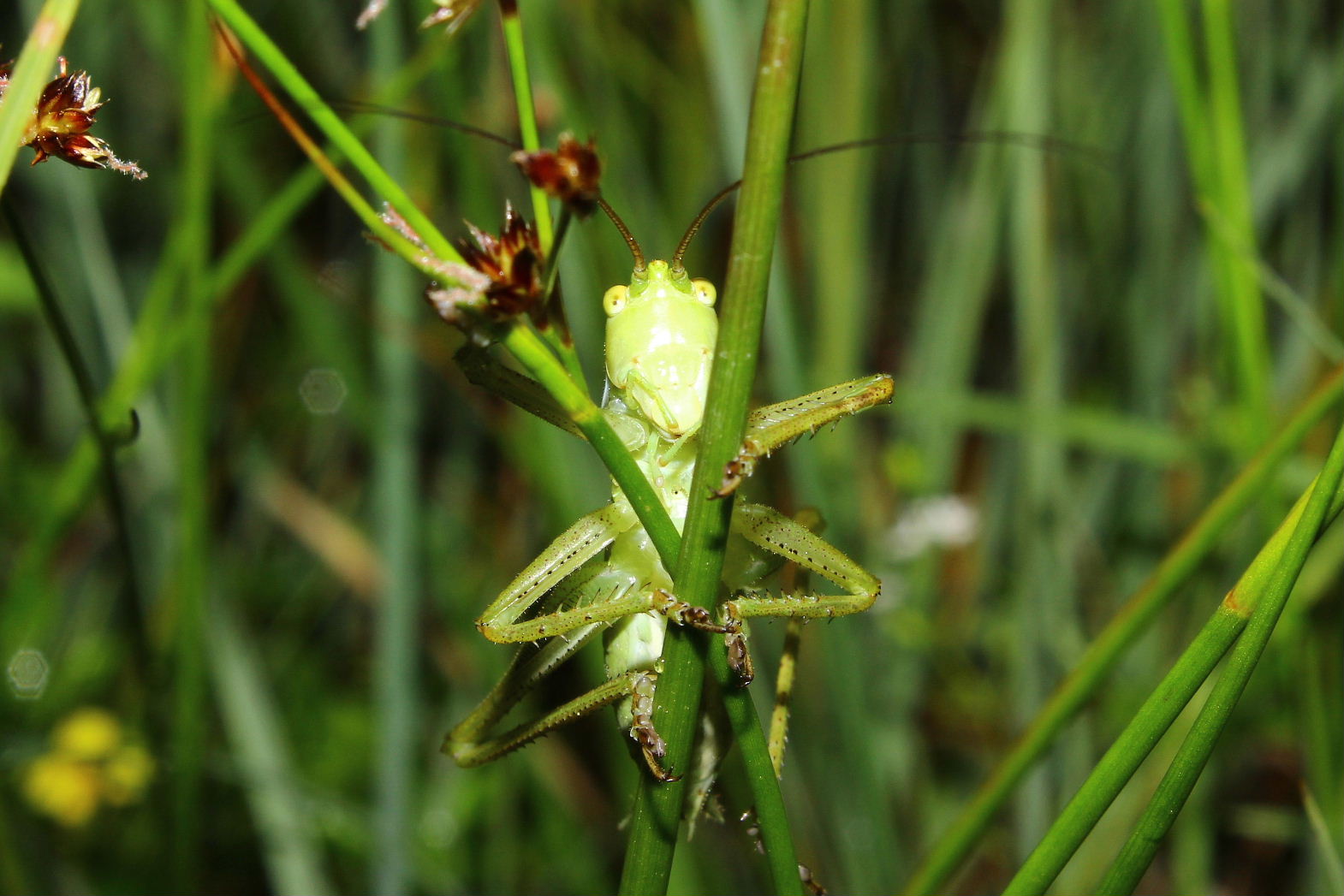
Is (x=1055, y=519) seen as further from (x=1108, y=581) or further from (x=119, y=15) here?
(x=119, y=15)

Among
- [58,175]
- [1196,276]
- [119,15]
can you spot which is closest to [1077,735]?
[1196,276]

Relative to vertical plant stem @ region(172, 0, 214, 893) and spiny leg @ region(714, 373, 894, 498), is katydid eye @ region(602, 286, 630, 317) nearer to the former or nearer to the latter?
spiny leg @ region(714, 373, 894, 498)

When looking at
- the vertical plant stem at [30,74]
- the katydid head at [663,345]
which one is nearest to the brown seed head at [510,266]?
the vertical plant stem at [30,74]

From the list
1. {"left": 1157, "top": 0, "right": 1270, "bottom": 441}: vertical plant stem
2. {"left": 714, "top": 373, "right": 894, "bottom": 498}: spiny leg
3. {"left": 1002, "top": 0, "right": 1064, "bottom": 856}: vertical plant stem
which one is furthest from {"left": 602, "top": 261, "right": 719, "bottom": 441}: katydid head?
{"left": 1002, "top": 0, "right": 1064, "bottom": 856}: vertical plant stem

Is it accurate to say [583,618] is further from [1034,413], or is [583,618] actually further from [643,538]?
[1034,413]

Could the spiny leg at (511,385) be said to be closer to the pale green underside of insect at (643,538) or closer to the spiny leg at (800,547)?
the pale green underside of insect at (643,538)
